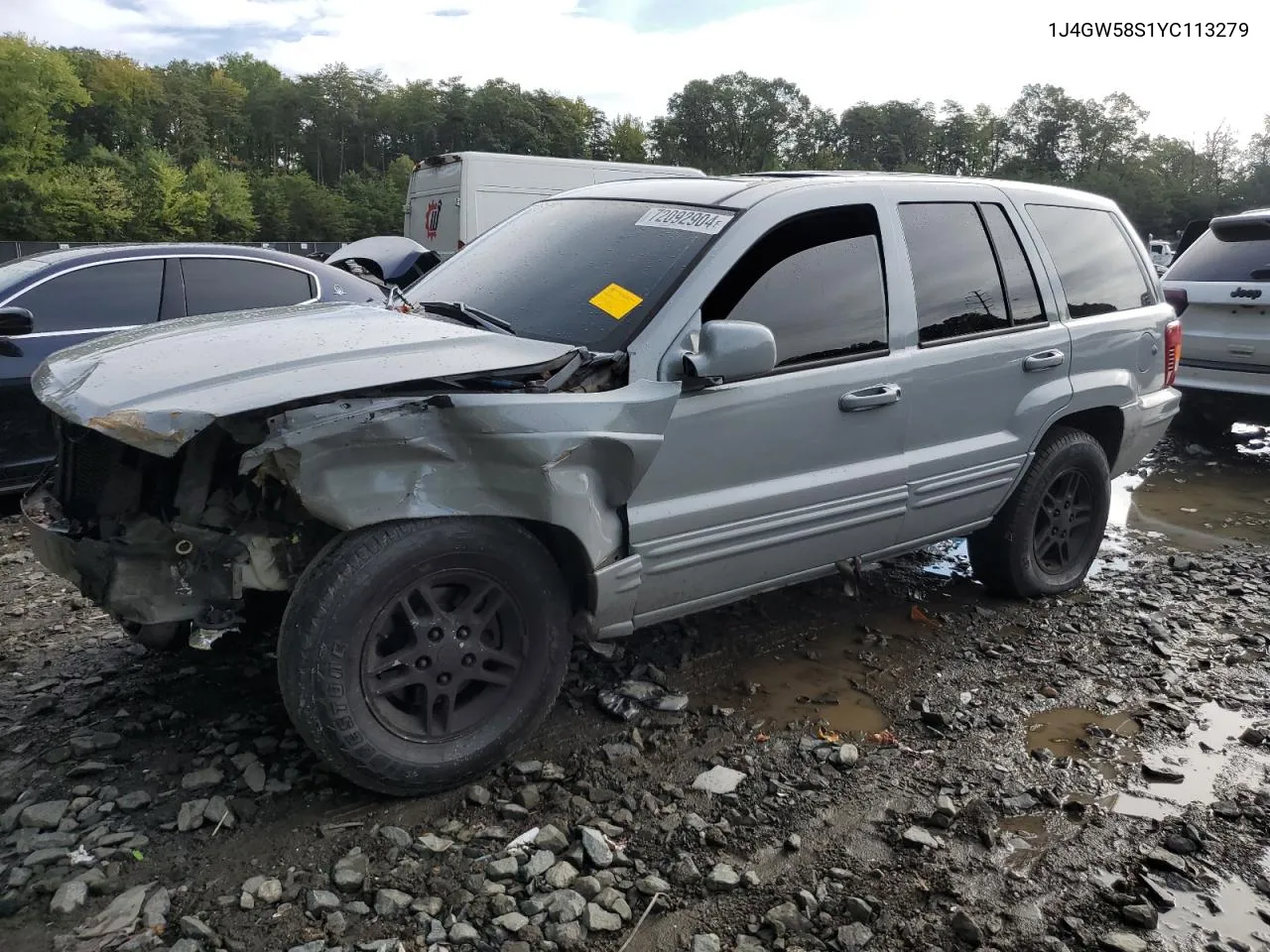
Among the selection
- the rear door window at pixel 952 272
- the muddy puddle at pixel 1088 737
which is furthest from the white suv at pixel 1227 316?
the muddy puddle at pixel 1088 737

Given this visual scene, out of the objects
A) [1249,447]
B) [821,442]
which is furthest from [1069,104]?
[821,442]

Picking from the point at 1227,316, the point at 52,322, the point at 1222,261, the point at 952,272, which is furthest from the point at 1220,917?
the point at 1222,261

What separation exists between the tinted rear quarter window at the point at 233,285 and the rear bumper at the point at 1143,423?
491 centimetres

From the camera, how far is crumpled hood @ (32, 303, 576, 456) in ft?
8.38

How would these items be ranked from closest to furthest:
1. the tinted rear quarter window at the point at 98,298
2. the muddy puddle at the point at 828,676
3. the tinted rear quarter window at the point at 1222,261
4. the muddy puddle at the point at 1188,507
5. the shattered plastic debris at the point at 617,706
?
the shattered plastic debris at the point at 617,706
the muddy puddle at the point at 828,676
the muddy puddle at the point at 1188,507
the tinted rear quarter window at the point at 98,298
the tinted rear quarter window at the point at 1222,261

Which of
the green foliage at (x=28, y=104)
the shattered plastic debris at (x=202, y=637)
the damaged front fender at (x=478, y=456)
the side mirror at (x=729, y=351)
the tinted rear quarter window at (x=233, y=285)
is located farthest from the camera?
the green foliage at (x=28, y=104)

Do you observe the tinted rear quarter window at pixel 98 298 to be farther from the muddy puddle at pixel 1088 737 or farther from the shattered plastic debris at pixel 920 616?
the muddy puddle at pixel 1088 737

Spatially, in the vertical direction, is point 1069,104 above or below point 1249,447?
above

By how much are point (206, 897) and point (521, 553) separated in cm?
122

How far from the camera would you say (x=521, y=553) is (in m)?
2.97

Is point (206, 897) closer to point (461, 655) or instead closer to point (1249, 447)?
point (461, 655)

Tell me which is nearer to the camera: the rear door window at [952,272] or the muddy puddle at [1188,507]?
the rear door window at [952,272]

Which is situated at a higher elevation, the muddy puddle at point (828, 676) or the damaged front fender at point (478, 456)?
the damaged front fender at point (478, 456)

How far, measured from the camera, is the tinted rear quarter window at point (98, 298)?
18.8 ft
